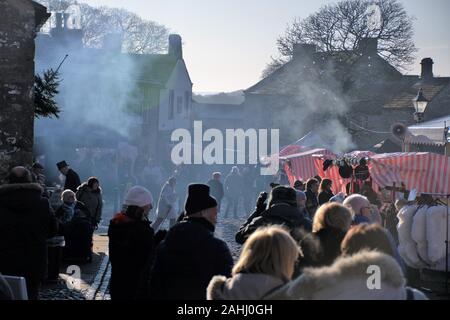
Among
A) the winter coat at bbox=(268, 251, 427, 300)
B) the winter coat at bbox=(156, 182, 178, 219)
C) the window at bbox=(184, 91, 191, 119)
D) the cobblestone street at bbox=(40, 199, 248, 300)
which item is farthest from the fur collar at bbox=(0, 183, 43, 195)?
the window at bbox=(184, 91, 191, 119)

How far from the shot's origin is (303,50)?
5638cm

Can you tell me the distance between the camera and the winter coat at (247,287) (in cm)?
493

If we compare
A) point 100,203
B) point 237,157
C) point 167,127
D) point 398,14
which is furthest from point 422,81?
point 100,203

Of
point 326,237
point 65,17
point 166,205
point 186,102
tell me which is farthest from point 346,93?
point 326,237

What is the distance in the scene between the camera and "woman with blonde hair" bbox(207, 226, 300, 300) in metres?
4.94

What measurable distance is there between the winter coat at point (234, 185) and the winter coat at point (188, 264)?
23.0 metres

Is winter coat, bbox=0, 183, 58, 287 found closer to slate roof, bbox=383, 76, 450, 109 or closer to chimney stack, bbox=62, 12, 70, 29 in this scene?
chimney stack, bbox=62, 12, 70, 29

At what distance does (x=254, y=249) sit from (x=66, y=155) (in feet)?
99.4

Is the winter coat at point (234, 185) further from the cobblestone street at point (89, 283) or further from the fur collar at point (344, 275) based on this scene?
the fur collar at point (344, 275)

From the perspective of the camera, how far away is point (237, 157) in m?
51.2

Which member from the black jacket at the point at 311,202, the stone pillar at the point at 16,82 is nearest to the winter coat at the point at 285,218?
the black jacket at the point at 311,202

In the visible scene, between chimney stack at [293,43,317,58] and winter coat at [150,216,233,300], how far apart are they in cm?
4967
